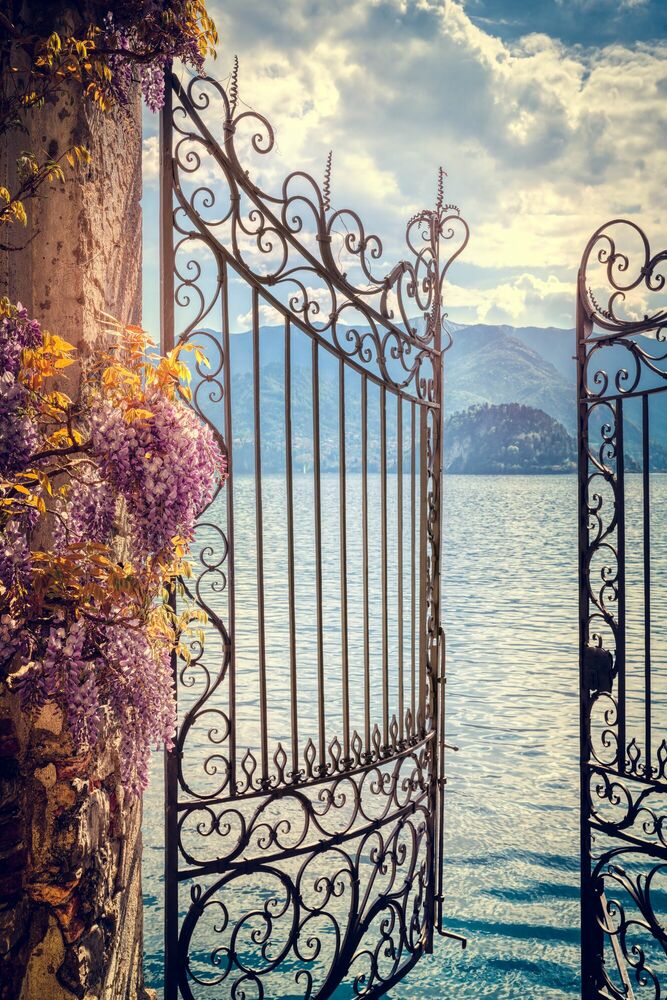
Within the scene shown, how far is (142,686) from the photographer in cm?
221

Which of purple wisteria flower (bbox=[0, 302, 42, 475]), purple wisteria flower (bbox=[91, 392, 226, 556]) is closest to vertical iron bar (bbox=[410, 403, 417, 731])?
purple wisteria flower (bbox=[91, 392, 226, 556])

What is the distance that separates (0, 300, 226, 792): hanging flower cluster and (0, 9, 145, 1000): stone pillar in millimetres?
144

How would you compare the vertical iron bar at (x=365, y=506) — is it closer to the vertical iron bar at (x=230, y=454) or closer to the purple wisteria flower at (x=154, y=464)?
the vertical iron bar at (x=230, y=454)

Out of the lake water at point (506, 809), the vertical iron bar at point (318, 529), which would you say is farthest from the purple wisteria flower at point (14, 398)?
the lake water at point (506, 809)

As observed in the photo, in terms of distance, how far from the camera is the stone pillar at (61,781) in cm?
224

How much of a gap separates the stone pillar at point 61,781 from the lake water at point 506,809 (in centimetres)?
168

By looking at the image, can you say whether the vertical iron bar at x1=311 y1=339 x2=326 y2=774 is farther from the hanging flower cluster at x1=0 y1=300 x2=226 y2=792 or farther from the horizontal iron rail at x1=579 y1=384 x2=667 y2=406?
the horizontal iron rail at x1=579 y1=384 x2=667 y2=406

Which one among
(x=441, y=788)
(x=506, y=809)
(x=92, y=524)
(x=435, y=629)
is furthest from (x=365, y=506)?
(x=506, y=809)

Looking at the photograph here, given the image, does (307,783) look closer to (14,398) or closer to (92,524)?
(92,524)

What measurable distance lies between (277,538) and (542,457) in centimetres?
1229

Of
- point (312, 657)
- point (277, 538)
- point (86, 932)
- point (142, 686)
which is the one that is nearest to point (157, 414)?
point (142, 686)

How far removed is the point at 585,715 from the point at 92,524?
2252mm

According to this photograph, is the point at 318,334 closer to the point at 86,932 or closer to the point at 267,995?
the point at 86,932

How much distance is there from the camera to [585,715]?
346 cm
